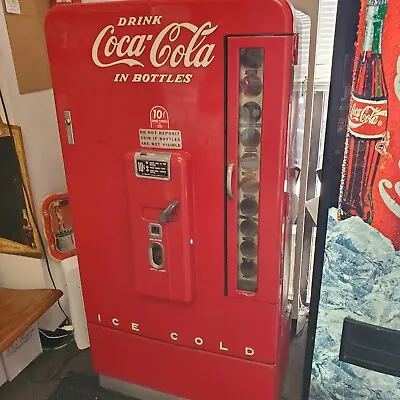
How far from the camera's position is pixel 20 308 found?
213 cm

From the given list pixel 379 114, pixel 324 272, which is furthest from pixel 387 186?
pixel 324 272

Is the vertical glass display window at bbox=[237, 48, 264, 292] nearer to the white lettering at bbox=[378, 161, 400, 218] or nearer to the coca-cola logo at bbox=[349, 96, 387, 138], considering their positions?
the coca-cola logo at bbox=[349, 96, 387, 138]

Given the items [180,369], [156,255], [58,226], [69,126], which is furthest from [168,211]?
[58,226]

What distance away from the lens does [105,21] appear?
1.49 metres

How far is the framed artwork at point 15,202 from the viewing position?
2.09 meters

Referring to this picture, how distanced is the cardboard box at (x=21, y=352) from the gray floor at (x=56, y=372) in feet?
0.10

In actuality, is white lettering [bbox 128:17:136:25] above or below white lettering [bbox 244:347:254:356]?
above

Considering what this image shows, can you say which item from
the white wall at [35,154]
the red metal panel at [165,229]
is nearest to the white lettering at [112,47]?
the red metal panel at [165,229]

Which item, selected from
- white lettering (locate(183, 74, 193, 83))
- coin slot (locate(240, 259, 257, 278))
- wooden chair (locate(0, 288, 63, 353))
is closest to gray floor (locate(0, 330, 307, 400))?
wooden chair (locate(0, 288, 63, 353))

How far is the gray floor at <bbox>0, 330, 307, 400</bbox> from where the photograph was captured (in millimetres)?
2125

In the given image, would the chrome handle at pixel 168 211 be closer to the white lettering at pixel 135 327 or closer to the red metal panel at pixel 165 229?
the red metal panel at pixel 165 229

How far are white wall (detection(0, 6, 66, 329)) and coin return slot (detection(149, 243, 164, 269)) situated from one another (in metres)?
0.80

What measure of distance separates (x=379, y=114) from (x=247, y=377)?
110cm

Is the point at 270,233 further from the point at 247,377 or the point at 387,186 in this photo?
the point at 247,377
